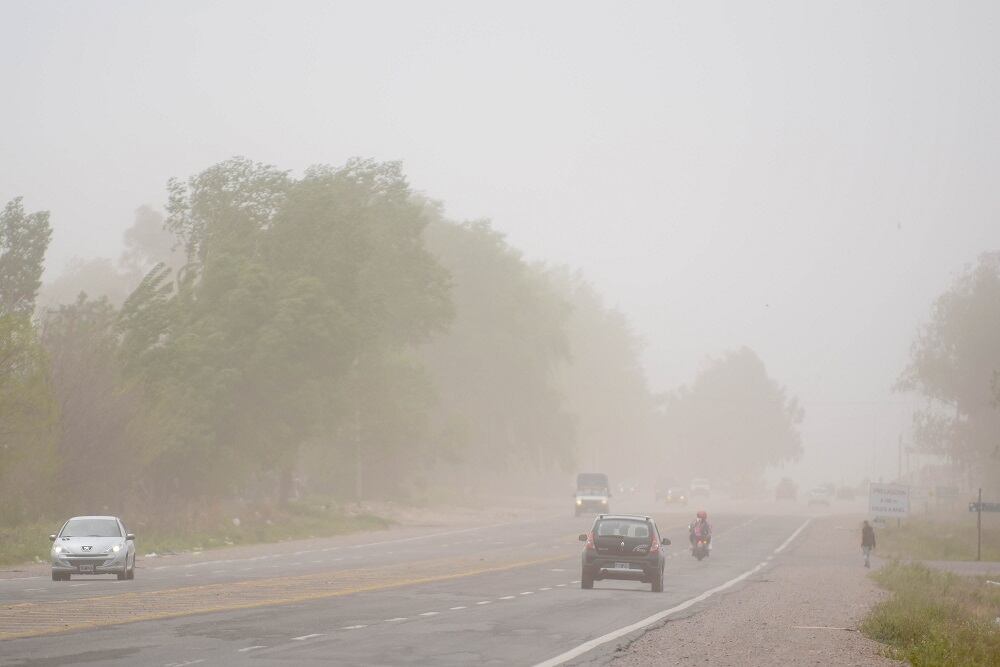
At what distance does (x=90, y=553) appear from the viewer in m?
33.0

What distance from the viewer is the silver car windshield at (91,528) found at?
112ft

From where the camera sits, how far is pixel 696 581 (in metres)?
39.4

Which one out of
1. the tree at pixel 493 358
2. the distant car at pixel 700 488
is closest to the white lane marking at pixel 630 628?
the tree at pixel 493 358

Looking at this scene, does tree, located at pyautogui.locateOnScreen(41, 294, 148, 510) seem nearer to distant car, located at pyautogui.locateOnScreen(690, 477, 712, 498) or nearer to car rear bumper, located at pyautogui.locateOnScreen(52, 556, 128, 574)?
car rear bumper, located at pyautogui.locateOnScreen(52, 556, 128, 574)

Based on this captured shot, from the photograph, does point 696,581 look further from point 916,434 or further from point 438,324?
point 916,434

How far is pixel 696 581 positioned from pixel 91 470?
894 inches

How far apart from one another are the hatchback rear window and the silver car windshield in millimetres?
11149

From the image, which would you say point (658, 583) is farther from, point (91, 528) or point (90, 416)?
point (90, 416)

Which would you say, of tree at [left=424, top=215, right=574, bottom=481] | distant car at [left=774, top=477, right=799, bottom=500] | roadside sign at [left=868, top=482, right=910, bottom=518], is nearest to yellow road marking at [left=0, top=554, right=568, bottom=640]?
roadside sign at [left=868, top=482, right=910, bottom=518]

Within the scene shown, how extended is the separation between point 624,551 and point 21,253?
3252cm

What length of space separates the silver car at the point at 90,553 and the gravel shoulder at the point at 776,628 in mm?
13210

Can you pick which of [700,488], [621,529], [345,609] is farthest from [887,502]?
[700,488]

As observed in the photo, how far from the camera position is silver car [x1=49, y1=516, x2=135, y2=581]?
33.0 metres

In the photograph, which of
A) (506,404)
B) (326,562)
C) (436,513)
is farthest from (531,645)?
(506,404)
